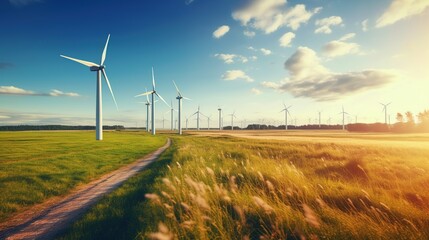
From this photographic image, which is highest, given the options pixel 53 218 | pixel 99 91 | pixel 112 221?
pixel 99 91

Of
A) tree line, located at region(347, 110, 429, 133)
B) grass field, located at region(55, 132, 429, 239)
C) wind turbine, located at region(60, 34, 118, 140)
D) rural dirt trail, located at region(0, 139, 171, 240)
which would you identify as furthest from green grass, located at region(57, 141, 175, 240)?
tree line, located at region(347, 110, 429, 133)

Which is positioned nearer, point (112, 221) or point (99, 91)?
point (112, 221)

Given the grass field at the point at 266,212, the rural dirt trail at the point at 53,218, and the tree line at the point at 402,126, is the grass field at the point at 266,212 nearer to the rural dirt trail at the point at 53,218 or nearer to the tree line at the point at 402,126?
the rural dirt trail at the point at 53,218

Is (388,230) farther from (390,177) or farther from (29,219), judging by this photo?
(29,219)

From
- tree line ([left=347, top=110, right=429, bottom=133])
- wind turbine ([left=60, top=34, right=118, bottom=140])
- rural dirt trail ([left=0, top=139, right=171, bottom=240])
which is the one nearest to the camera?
rural dirt trail ([left=0, top=139, right=171, bottom=240])

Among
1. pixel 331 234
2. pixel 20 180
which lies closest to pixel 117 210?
pixel 331 234

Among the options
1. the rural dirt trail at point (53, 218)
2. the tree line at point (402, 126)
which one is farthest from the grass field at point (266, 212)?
the tree line at point (402, 126)

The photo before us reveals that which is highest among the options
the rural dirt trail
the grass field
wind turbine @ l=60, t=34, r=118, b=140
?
wind turbine @ l=60, t=34, r=118, b=140

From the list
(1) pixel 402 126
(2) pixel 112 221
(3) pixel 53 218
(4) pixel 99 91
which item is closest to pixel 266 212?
(2) pixel 112 221

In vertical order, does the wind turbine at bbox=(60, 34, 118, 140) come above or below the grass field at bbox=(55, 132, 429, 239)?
above

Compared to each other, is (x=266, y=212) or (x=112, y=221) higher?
(x=266, y=212)

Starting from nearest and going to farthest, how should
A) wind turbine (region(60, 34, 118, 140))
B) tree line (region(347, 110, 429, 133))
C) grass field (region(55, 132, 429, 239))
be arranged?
1. grass field (region(55, 132, 429, 239))
2. wind turbine (region(60, 34, 118, 140))
3. tree line (region(347, 110, 429, 133))

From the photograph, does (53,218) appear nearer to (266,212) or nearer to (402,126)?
(266,212)

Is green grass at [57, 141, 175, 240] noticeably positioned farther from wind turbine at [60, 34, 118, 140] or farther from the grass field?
wind turbine at [60, 34, 118, 140]
